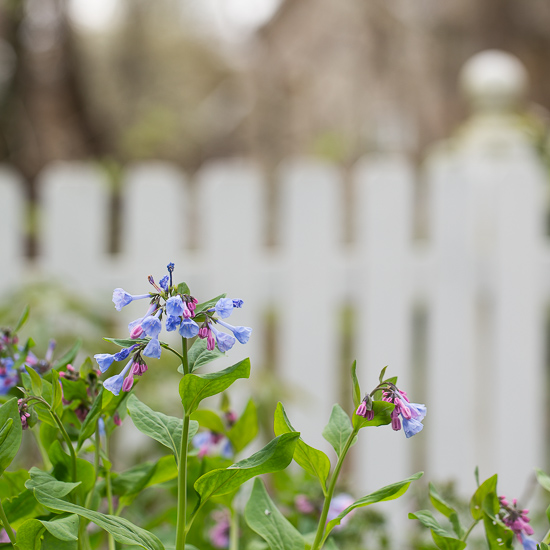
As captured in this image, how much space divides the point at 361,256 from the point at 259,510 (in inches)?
67.3

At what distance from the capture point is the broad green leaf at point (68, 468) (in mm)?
506

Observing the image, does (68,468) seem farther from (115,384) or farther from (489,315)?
(489,315)

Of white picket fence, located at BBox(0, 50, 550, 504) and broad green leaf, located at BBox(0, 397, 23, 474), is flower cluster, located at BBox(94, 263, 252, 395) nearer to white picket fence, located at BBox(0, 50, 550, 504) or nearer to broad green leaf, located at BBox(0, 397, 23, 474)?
broad green leaf, located at BBox(0, 397, 23, 474)

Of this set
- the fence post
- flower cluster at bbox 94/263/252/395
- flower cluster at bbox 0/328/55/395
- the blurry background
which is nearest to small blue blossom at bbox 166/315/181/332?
flower cluster at bbox 94/263/252/395

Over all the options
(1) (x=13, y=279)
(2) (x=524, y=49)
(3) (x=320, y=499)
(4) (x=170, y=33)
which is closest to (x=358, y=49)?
(2) (x=524, y=49)

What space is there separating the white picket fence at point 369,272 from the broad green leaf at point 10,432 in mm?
1650

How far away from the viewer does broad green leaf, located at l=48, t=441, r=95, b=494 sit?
0.51 metres

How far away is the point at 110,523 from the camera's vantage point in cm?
43

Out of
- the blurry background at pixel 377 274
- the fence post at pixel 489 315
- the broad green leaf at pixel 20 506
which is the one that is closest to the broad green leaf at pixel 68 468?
the broad green leaf at pixel 20 506

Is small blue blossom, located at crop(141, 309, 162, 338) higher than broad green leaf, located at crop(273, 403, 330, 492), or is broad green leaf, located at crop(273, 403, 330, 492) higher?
small blue blossom, located at crop(141, 309, 162, 338)

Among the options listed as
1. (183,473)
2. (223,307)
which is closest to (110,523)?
(183,473)

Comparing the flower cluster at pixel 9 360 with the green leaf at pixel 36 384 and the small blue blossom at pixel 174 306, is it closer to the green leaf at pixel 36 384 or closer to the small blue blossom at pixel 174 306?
the green leaf at pixel 36 384

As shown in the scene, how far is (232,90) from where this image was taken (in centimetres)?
1232

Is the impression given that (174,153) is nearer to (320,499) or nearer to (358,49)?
(358,49)
